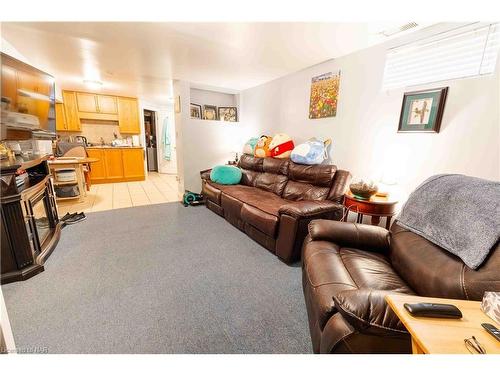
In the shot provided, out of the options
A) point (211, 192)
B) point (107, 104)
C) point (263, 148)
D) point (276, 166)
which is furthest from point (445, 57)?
point (107, 104)

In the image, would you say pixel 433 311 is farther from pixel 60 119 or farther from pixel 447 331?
pixel 60 119

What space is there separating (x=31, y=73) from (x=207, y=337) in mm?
2720

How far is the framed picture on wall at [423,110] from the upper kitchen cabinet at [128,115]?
5.71m

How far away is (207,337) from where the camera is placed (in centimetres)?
119

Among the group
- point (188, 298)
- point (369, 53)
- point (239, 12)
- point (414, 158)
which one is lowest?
point (188, 298)

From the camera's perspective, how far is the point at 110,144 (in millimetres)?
5273

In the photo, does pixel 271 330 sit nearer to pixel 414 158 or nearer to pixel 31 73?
pixel 414 158

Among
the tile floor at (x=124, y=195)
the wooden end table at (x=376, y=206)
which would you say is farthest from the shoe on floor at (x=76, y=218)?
the wooden end table at (x=376, y=206)

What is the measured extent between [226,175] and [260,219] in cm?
140

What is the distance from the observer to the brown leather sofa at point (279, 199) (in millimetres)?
1841

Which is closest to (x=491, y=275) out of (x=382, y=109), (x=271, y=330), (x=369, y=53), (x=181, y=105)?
(x=271, y=330)


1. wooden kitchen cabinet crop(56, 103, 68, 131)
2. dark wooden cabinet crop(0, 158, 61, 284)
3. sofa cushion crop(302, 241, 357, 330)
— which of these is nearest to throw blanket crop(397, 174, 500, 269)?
sofa cushion crop(302, 241, 357, 330)

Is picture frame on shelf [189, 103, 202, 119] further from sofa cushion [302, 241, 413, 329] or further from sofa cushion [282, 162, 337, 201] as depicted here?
sofa cushion [302, 241, 413, 329]

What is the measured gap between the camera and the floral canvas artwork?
252 cm
